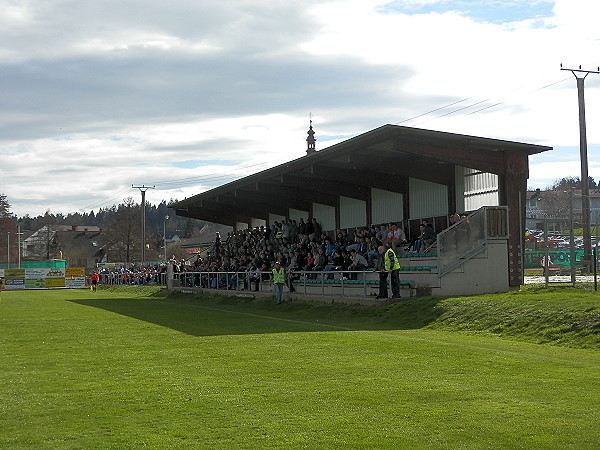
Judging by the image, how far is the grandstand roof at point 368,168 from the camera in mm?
26781

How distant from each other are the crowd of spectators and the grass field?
8415mm

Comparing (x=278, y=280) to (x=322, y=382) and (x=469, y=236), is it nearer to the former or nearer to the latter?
(x=469, y=236)

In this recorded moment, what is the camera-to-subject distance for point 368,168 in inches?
1294

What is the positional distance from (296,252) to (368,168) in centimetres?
528

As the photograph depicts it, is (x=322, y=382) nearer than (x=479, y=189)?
Yes

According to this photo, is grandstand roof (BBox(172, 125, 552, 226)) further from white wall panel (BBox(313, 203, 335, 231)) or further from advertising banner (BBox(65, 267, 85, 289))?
advertising banner (BBox(65, 267, 85, 289))

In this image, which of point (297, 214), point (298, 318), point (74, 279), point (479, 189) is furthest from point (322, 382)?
point (74, 279)

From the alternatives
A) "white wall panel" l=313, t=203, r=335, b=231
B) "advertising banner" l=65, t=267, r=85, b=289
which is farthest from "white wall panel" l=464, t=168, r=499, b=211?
"advertising banner" l=65, t=267, r=85, b=289

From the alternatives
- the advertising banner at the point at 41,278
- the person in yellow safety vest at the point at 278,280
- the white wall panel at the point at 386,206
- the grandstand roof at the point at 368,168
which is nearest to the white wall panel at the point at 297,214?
the grandstand roof at the point at 368,168

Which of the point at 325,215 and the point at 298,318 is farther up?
the point at 325,215

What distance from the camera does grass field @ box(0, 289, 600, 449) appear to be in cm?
802

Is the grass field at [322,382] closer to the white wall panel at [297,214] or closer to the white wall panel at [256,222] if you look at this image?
the white wall panel at [297,214]

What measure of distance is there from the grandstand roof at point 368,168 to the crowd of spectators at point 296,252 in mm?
1701

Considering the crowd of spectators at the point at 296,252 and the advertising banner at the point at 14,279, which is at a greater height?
the crowd of spectators at the point at 296,252
